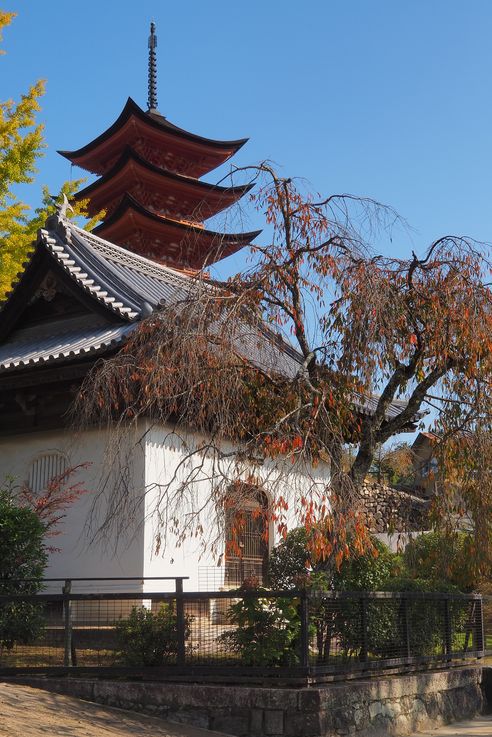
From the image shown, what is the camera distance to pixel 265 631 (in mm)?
8672

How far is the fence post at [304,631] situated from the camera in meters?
8.45

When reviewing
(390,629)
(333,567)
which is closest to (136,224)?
(333,567)

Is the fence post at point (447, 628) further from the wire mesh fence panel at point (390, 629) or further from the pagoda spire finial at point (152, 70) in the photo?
the pagoda spire finial at point (152, 70)

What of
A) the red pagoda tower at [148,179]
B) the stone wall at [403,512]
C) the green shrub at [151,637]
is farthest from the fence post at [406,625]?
the red pagoda tower at [148,179]

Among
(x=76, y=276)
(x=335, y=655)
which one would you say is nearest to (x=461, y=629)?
(x=335, y=655)

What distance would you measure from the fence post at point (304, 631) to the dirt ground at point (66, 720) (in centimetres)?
108

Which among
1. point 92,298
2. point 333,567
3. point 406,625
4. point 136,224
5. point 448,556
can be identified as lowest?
point 406,625

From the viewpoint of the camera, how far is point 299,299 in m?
9.73

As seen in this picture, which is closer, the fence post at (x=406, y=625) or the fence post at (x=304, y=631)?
the fence post at (x=304, y=631)

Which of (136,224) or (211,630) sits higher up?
(136,224)

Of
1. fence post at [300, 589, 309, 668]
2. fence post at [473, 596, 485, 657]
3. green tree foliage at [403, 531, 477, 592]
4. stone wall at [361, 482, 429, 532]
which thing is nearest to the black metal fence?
fence post at [300, 589, 309, 668]

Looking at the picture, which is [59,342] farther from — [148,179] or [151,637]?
[148,179]

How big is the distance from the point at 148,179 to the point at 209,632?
21.1 metres

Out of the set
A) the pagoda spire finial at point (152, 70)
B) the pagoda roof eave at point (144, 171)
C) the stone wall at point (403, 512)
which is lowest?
the stone wall at point (403, 512)
